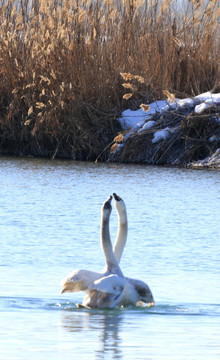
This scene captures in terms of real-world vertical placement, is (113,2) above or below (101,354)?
above

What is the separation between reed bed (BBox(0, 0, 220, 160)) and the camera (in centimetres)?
1388

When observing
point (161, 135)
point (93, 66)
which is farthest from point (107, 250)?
point (93, 66)

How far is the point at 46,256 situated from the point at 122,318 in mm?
1784

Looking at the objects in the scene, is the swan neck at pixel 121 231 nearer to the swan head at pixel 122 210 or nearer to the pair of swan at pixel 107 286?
the swan head at pixel 122 210

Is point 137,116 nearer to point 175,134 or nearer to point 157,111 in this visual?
point 157,111

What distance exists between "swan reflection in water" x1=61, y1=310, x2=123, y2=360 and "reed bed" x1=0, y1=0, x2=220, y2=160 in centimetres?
862

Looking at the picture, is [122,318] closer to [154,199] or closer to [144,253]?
[144,253]

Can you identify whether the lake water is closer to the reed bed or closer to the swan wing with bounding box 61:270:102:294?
the swan wing with bounding box 61:270:102:294

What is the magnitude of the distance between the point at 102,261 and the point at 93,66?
300 inches

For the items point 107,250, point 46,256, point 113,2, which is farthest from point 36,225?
point 113,2

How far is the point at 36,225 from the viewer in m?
8.12

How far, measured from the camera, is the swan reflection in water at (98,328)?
4.24 metres

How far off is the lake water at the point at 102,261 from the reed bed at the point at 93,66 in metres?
1.85

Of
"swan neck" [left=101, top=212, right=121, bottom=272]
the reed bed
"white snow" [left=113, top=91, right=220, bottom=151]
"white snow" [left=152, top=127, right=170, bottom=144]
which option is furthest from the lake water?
the reed bed
